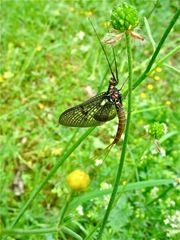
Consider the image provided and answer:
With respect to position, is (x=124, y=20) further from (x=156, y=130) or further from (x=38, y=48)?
(x=38, y=48)

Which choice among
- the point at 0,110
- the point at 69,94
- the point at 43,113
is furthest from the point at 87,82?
the point at 0,110

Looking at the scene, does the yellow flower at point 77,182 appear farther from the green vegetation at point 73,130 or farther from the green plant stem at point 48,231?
the green vegetation at point 73,130

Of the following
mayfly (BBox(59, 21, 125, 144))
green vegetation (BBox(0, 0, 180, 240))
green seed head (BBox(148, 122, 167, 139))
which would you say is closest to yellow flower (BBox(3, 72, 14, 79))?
green vegetation (BBox(0, 0, 180, 240))

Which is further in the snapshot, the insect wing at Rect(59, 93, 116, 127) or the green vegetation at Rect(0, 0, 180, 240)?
the green vegetation at Rect(0, 0, 180, 240)

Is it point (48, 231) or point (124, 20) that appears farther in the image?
point (48, 231)

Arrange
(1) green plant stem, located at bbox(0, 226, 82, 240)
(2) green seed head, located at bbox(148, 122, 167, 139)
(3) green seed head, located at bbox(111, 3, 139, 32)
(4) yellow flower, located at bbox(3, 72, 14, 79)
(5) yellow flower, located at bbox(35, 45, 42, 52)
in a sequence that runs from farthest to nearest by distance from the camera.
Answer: (5) yellow flower, located at bbox(35, 45, 42, 52) < (4) yellow flower, located at bbox(3, 72, 14, 79) < (2) green seed head, located at bbox(148, 122, 167, 139) < (1) green plant stem, located at bbox(0, 226, 82, 240) < (3) green seed head, located at bbox(111, 3, 139, 32)

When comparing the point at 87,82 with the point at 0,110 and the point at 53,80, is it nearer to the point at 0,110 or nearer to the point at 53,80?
the point at 53,80

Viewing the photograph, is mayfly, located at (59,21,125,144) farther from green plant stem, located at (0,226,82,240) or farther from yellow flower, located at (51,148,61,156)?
yellow flower, located at (51,148,61,156)

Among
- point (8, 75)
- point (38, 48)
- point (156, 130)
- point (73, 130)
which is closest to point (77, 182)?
point (156, 130)
